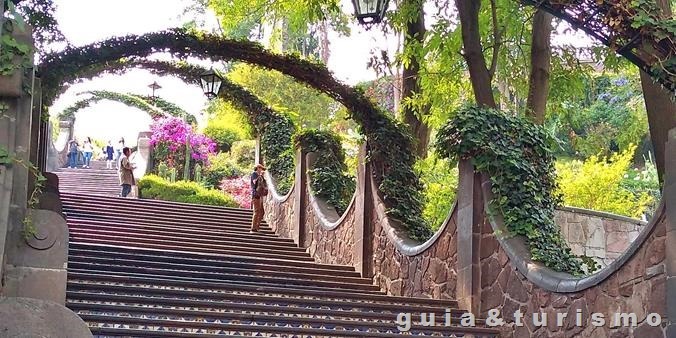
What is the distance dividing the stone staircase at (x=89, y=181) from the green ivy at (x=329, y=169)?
10.8 meters

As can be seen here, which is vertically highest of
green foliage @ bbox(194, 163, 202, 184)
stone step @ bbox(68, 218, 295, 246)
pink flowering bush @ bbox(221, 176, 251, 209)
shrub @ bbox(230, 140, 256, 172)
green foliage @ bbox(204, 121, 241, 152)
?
green foliage @ bbox(204, 121, 241, 152)

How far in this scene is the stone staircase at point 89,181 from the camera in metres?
25.9

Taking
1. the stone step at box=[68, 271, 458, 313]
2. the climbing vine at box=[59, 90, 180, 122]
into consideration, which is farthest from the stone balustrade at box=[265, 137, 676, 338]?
the climbing vine at box=[59, 90, 180, 122]

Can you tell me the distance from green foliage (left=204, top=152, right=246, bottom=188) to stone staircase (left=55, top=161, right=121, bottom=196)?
2.54 metres

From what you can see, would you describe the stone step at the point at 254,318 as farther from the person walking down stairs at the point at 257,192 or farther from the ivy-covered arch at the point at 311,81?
the person walking down stairs at the point at 257,192

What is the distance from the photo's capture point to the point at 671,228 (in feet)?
21.2

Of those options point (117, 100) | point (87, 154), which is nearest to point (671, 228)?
point (87, 154)

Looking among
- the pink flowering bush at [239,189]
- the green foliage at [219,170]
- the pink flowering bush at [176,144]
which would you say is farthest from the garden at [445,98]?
the pink flowering bush at [176,144]

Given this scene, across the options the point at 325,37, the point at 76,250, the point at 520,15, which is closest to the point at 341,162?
the point at 520,15

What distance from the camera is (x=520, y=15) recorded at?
44.9 ft

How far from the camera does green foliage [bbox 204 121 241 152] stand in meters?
31.3

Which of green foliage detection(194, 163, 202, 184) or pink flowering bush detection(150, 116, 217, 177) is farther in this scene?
pink flowering bush detection(150, 116, 217, 177)

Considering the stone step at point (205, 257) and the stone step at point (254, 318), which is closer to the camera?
the stone step at point (254, 318)

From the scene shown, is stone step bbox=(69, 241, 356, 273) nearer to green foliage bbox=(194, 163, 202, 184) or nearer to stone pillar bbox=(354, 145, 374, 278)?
stone pillar bbox=(354, 145, 374, 278)
